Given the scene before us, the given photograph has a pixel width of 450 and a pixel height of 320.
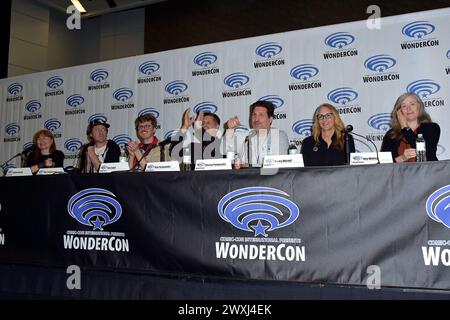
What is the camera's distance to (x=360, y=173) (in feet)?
6.98

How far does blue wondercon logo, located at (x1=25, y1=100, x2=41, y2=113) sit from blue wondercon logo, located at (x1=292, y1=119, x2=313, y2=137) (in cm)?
407

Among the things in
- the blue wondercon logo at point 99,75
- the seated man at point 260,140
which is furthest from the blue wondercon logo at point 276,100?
the blue wondercon logo at point 99,75

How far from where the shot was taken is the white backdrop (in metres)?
4.18

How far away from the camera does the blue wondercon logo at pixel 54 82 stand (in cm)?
610

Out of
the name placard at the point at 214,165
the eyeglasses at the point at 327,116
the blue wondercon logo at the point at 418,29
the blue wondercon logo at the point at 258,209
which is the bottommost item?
the blue wondercon logo at the point at 258,209

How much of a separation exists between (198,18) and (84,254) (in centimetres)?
517

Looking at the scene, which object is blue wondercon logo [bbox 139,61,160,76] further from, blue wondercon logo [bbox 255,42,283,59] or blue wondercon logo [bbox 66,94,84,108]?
blue wondercon logo [bbox 255,42,283,59]

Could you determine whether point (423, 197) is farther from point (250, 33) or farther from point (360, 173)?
point (250, 33)

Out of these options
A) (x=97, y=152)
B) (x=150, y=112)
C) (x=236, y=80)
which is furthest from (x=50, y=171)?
(x=236, y=80)

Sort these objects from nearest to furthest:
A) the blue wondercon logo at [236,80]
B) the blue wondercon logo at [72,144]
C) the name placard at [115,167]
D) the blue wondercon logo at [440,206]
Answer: the blue wondercon logo at [440,206]
the name placard at [115,167]
the blue wondercon logo at [236,80]
the blue wondercon logo at [72,144]

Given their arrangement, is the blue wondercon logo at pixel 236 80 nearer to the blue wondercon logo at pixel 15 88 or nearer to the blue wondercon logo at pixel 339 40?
the blue wondercon logo at pixel 339 40

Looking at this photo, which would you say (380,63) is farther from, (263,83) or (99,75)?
(99,75)

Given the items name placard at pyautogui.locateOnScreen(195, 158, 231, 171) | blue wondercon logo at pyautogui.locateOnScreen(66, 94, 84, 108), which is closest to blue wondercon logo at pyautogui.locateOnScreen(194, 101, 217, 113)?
blue wondercon logo at pyautogui.locateOnScreen(66, 94, 84, 108)

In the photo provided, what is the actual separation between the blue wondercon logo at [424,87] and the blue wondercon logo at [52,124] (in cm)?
486
